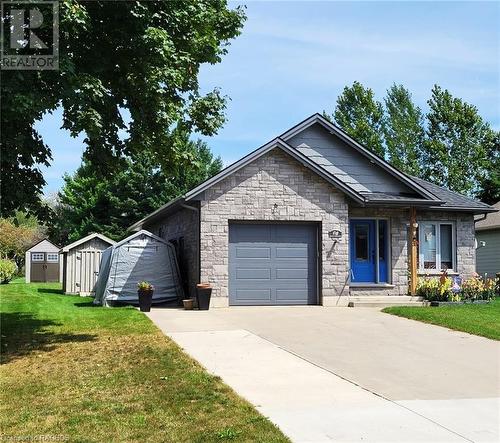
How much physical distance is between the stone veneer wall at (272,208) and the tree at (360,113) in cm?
3009

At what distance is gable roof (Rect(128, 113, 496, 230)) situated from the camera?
16.9m

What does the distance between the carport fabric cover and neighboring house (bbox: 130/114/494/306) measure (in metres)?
0.67

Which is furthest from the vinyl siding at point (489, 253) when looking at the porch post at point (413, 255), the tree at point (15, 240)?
the tree at point (15, 240)

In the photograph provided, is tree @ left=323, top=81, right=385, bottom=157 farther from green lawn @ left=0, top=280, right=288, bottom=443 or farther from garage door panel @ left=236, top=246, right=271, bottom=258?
green lawn @ left=0, top=280, right=288, bottom=443

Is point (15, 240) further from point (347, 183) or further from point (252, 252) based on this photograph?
point (347, 183)

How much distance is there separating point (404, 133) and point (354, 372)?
137 feet

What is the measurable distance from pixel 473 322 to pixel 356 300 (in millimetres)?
4783

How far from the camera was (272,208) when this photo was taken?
56.6ft

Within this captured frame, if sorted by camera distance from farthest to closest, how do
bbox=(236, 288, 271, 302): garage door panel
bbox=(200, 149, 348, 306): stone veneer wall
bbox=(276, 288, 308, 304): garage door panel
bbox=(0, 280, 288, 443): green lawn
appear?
bbox=(276, 288, 308, 304): garage door panel → bbox=(236, 288, 271, 302): garage door panel → bbox=(200, 149, 348, 306): stone veneer wall → bbox=(0, 280, 288, 443): green lawn

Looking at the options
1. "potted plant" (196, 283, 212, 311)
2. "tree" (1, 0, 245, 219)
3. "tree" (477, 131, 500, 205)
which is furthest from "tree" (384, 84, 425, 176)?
"tree" (1, 0, 245, 219)

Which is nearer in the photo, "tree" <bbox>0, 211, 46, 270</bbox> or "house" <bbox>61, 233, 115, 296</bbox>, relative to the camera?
"house" <bbox>61, 233, 115, 296</bbox>

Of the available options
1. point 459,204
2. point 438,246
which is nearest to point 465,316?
point 438,246

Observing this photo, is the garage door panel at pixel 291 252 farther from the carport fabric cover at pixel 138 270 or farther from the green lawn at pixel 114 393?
the green lawn at pixel 114 393

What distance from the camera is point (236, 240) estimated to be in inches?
678
